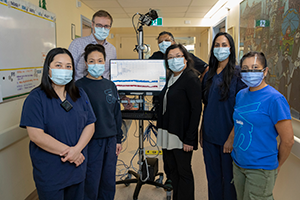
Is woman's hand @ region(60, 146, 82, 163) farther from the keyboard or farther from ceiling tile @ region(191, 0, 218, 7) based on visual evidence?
ceiling tile @ region(191, 0, 218, 7)

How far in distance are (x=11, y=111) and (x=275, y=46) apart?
8.14 feet

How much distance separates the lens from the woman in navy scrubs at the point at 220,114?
1.47 meters

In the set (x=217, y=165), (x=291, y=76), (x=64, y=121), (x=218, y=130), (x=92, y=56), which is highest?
(x=92, y=56)

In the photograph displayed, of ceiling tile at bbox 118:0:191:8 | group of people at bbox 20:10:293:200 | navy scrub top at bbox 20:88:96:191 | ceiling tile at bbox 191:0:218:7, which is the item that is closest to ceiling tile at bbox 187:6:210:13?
ceiling tile at bbox 191:0:218:7

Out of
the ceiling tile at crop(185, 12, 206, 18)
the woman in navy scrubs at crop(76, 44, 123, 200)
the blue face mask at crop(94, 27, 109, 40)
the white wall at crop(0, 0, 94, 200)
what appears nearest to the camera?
the woman in navy scrubs at crop(76, 44, 123, 200)

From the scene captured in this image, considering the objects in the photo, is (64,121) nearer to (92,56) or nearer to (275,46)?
(92,56)

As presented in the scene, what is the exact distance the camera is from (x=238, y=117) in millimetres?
1268

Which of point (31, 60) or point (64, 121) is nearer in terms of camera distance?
point (64, 121)

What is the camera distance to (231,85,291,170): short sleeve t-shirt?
3.67 ft

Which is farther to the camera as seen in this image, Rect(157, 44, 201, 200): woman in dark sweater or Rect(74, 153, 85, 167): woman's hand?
Rect(157, 44, 201, 200): woman in dark sweater

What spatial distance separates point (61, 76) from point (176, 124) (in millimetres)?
871

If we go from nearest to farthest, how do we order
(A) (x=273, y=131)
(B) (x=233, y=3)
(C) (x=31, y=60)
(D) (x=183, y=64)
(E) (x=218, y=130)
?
(A) (x=273, y=131), (E) (x=218, y=130), (D) (x=183, y=64), (C) (x=31, y=60), (B) (x=233, y=3)

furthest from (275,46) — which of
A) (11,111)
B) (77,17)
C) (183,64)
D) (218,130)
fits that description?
(77,17)

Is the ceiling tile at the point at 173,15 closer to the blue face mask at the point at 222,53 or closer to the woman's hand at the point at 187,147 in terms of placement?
the blue face mask at the point at 222,53
